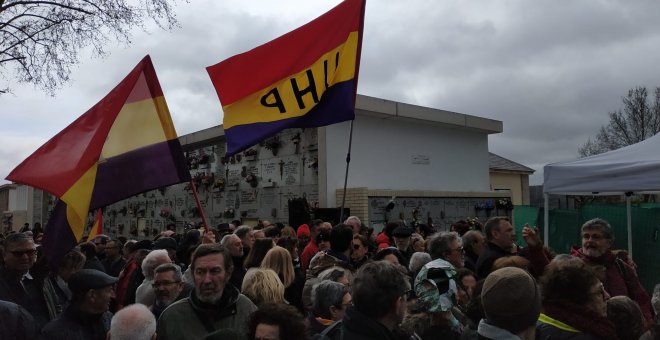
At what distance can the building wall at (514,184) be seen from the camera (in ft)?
84.4

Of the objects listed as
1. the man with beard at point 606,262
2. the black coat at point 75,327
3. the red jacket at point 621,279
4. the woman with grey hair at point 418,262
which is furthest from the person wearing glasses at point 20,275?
the red jacket at point 621,279

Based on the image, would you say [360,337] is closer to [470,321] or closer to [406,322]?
[406,322]

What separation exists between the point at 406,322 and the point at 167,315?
1.51 meters

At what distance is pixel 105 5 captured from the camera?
11.3 meters

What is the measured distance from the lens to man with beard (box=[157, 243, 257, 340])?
3385mm

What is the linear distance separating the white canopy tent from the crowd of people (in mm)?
2066

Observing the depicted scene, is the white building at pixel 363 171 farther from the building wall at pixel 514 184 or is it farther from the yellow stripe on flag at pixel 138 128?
the yellow stripe on flag at pixel 138 128

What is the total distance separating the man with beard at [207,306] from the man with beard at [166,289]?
0.69 meters

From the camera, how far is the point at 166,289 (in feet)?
13.9

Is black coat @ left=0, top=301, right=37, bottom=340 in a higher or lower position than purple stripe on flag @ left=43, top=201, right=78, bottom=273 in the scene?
lower

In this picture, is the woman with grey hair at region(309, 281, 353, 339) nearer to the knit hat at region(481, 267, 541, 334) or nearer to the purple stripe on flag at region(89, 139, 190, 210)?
the knit hat at region(481, 267, 541, 334)

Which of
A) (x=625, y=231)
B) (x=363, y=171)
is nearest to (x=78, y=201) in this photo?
(x=625, y=231)

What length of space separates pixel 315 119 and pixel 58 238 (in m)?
3.06

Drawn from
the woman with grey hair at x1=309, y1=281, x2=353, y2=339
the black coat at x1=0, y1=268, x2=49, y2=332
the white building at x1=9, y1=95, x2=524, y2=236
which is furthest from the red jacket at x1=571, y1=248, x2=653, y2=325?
the white building at x1=9, y1=95, x2=524, y2=236
